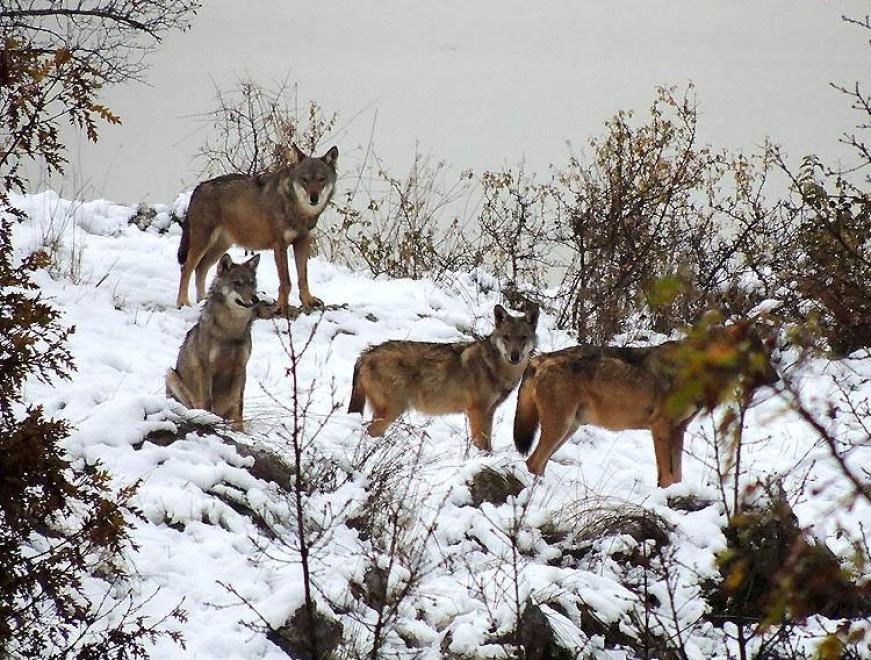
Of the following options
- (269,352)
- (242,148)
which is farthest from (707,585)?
(242,148)

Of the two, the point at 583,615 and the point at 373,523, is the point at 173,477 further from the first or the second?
the point at 583,615

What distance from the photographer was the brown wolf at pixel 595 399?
31.9ft

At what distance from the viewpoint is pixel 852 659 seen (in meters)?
4.27

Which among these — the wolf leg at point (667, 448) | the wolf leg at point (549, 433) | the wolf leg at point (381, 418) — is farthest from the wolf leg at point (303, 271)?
the wolf leg at point (667, 448)

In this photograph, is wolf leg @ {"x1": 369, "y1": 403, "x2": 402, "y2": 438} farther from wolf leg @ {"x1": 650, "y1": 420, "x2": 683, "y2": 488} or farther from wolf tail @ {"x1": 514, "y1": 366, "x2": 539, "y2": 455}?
wolf leg @ {"x1": 650, "y1": 420, "x2": 683, "y2": 488}

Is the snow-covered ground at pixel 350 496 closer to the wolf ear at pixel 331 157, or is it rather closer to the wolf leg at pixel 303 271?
the wolf leg at pixel 303 271

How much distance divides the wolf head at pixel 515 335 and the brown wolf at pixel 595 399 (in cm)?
50

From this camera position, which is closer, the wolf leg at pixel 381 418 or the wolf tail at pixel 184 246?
the wolf leg at pixel 381 418

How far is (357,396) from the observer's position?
10148 millimetres

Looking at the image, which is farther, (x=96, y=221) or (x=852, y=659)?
(x=96, y=221)

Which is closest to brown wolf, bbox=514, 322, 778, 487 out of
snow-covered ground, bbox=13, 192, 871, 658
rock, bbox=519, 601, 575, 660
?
snow-covered ground, bbox=13, 192, 871, 658

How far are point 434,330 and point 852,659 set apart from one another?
9101 millimetres

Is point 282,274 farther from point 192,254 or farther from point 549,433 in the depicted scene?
point 549,433

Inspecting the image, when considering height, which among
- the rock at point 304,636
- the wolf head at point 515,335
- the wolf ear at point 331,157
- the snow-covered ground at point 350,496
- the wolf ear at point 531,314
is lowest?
the rock at point 304,636
